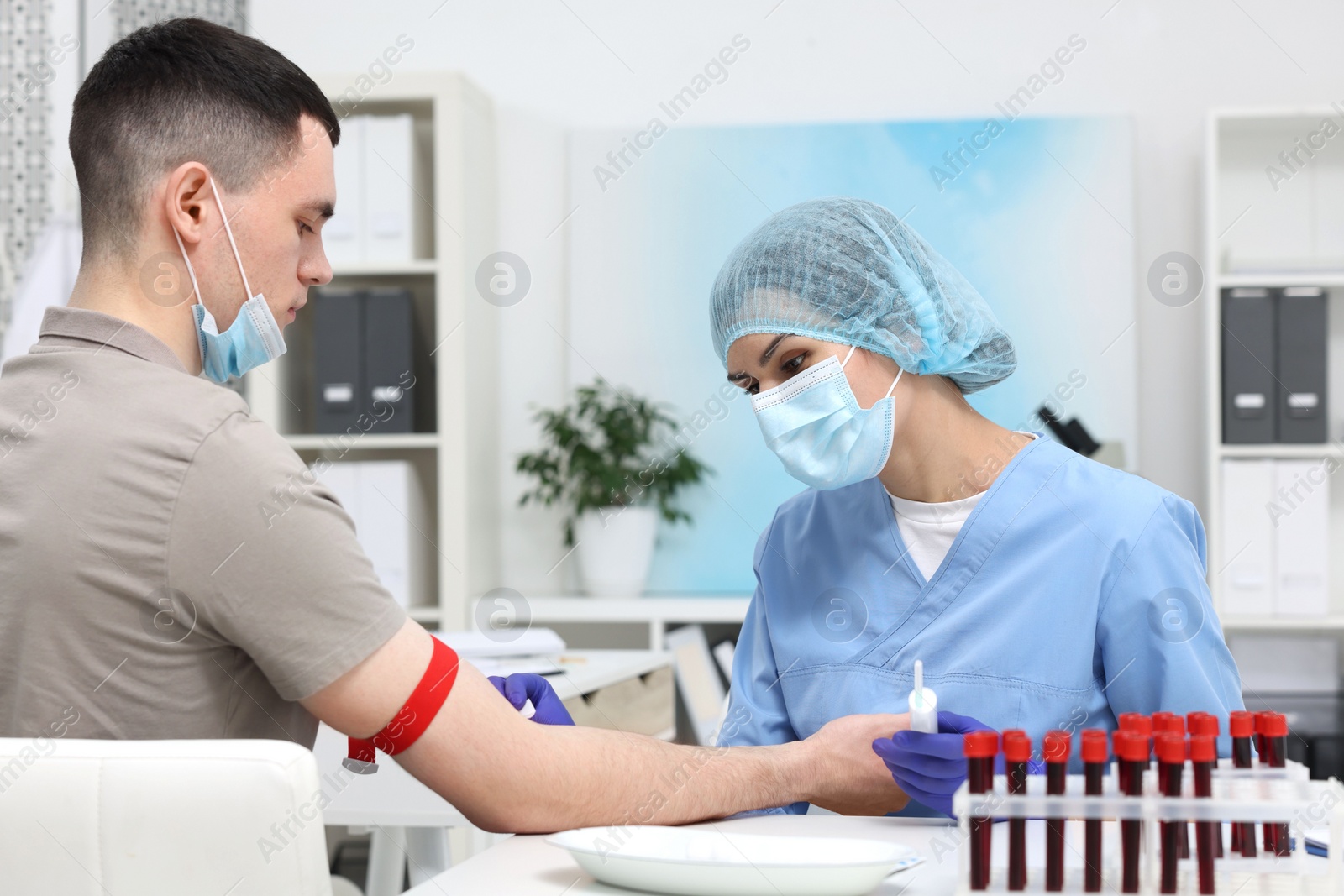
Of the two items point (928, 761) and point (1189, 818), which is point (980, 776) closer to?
point (1189, 818)

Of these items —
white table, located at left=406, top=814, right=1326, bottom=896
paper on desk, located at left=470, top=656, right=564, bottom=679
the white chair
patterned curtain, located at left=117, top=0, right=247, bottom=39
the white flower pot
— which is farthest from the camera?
patterned curtain, located at left=117, top=0, right=247, bottom=39

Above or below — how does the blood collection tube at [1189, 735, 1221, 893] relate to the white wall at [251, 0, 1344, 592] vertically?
below

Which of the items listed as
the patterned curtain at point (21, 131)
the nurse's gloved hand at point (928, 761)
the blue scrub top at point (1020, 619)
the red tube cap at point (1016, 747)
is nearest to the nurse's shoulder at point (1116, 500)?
the blue scrub top at point (1020, 619)

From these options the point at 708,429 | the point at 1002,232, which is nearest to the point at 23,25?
the point at 708,429

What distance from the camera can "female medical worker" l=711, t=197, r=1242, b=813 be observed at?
1.21m

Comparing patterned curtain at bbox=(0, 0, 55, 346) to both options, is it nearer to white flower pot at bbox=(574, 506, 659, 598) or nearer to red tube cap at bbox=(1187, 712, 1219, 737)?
white flower pot at bbox=(574, 506, 659, 598)

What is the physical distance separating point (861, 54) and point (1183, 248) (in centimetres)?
99

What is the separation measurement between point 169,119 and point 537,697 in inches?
25.6

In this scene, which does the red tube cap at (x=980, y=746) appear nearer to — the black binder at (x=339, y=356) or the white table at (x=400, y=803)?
the white table at (x=400, y=803)

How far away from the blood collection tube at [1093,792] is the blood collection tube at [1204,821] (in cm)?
6

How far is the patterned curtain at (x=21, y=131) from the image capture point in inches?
119

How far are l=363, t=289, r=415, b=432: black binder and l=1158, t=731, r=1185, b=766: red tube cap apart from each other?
7.97 feet

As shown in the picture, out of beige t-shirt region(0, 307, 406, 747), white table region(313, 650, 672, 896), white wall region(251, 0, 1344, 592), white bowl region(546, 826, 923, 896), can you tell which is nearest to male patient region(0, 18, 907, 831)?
beige t-shirt region(0, 307, 406, 747)

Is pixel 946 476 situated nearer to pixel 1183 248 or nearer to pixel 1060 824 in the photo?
pixel 1060 824
